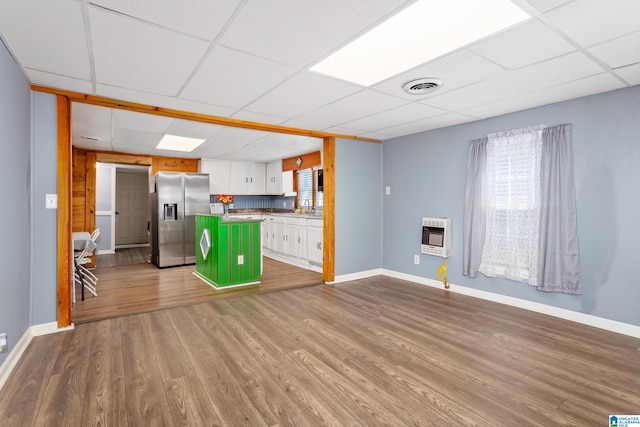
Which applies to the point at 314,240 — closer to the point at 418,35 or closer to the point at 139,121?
the point at 139,121

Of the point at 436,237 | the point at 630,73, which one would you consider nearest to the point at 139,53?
the point at 630,73

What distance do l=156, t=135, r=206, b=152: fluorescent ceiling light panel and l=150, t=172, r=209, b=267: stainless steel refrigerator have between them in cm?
50

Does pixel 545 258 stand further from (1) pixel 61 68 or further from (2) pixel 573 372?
(1) pixel 61 68

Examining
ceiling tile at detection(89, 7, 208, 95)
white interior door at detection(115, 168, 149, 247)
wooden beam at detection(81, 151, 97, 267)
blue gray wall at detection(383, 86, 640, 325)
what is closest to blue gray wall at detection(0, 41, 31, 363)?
ceiling tile at detection(89, 7, 208, 95)

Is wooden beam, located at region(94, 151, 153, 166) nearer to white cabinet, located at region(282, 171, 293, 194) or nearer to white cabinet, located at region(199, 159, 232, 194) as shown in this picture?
white cabinet, located at region(199, 159, 232, 194)

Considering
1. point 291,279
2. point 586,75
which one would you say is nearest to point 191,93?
point 291,279

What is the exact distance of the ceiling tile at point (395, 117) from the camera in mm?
3605

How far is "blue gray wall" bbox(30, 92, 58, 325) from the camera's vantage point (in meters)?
2.90

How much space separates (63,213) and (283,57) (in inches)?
102

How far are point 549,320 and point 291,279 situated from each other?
3414mm

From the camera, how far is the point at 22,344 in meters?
2.56

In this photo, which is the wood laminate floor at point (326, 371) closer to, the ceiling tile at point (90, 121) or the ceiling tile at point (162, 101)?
the ceiling tile at point (162, 101)

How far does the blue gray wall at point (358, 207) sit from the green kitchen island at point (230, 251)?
1300 mm

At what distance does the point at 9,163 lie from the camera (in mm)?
2270
